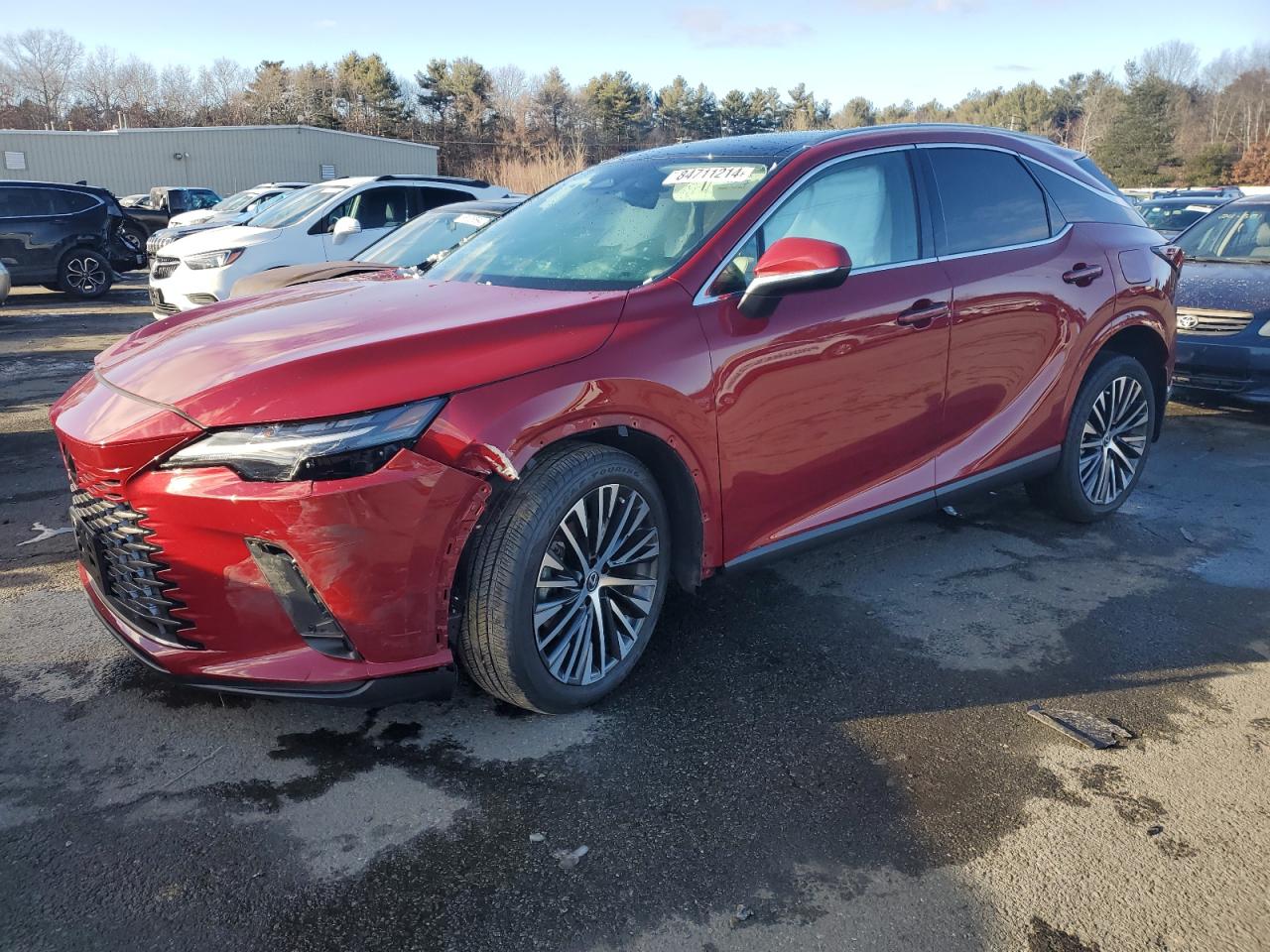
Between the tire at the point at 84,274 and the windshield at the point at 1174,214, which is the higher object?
the windshield at the point at 1174,214

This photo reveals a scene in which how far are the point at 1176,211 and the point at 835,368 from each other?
46.5ft

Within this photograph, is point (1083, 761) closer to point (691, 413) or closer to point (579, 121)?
point (691, 413)

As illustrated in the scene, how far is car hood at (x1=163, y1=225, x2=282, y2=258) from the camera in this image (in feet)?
34.9

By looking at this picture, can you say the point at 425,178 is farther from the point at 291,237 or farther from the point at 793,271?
the point at 793,271

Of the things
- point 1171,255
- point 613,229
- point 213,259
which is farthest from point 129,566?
point 213,259

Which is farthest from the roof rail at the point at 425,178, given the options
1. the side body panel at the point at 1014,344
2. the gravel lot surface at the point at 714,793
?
the side body panel at the point at 1014,344

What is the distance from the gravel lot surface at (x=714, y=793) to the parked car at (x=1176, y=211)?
1240cm

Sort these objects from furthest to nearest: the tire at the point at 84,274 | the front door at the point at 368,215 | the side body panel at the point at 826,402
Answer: the tire at the point at 84,274 → the front door at the point at 368,215 → the side body panel at the point at 826,402

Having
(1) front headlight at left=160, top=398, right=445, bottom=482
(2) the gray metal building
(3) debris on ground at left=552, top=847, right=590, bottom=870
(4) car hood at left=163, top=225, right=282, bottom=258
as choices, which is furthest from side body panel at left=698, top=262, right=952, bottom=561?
(2) the gray metal building

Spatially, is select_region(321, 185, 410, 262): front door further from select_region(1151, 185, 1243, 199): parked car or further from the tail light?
select_region(1151, 185, 1243, 199): parked car

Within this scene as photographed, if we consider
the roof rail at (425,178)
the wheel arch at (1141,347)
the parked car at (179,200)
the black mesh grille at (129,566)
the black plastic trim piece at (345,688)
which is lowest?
the black plastic trim piece at (345,688)

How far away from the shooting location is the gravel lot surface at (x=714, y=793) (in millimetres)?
2201

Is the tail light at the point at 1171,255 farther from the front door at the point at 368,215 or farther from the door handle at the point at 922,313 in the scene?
the front door at the point at 368,215

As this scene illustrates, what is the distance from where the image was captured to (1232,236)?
838cm
